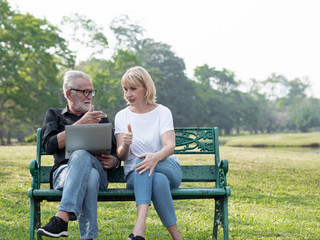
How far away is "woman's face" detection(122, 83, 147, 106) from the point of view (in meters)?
3.62

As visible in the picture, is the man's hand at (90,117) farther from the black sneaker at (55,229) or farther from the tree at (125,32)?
the tree at (125,32)

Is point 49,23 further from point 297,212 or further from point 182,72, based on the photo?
point 297,212

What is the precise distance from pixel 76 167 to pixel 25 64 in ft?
81.1

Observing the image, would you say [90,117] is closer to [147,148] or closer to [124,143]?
[124,143]

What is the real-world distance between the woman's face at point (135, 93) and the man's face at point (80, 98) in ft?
1.16

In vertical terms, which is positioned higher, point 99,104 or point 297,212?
point 99,104

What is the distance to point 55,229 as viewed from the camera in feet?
9.76

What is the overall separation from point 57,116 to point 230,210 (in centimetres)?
277

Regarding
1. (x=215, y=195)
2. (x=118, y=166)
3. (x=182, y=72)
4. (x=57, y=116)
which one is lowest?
(x=215, y=195)

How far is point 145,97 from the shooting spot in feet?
12.1

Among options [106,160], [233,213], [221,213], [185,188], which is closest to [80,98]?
[106,160]

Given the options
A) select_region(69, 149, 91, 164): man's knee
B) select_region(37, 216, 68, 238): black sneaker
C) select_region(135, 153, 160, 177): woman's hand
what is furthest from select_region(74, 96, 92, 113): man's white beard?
select_region(37, 216, 68, 238): black sneaker

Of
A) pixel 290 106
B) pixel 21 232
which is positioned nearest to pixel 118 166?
pixel 21 232

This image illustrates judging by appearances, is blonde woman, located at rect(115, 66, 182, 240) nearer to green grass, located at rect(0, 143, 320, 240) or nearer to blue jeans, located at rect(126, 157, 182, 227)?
blue jeans, located at rect(126, 157, 182, 227)
